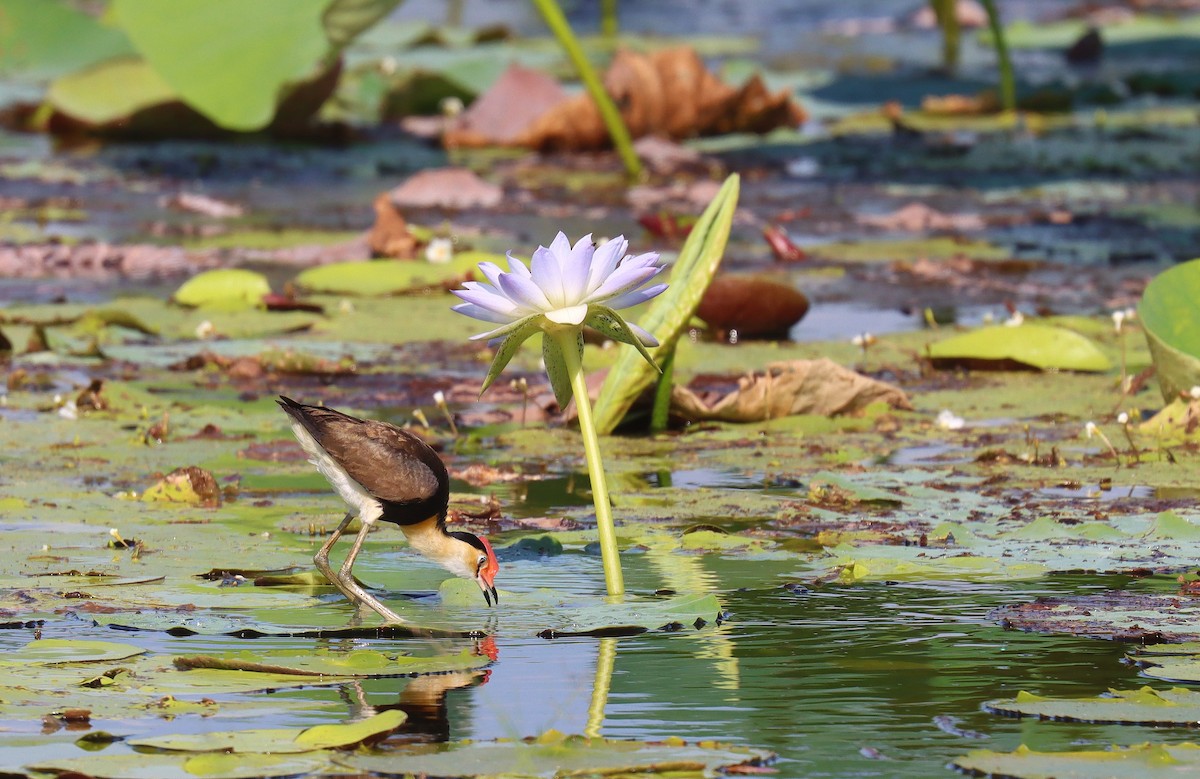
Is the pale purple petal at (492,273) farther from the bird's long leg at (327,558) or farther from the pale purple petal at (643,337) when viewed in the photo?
the bird's long leg at (327,558)

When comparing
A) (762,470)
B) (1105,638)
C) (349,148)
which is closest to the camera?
(1105,638)

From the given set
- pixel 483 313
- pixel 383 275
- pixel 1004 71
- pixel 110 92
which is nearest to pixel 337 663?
pixel 483 313

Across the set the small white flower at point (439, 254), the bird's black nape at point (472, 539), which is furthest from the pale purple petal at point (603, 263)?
the small white flower at point (439, 254)

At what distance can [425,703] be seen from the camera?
2.34 metres

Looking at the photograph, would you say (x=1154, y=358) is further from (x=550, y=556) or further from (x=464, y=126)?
(x=464, y=126)

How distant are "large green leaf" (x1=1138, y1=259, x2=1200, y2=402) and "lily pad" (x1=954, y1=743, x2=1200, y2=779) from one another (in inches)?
81.2

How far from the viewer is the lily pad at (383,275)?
21.6 ft

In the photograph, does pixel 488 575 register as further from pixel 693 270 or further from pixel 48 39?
pixel 48 39

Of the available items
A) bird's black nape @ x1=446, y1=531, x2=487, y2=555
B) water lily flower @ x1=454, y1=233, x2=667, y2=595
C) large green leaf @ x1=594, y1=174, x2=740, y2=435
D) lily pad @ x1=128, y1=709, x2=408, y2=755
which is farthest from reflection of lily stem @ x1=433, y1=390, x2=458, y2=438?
lily pad @ x1=128, y1=709, x2=408, y2=755

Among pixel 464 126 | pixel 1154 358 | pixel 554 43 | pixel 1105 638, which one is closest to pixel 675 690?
pixel 1105 638

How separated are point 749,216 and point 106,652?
21.2 ft

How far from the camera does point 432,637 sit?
267 cm

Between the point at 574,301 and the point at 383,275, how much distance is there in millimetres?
4097

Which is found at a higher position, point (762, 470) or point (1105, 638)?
point (1105, 638)
